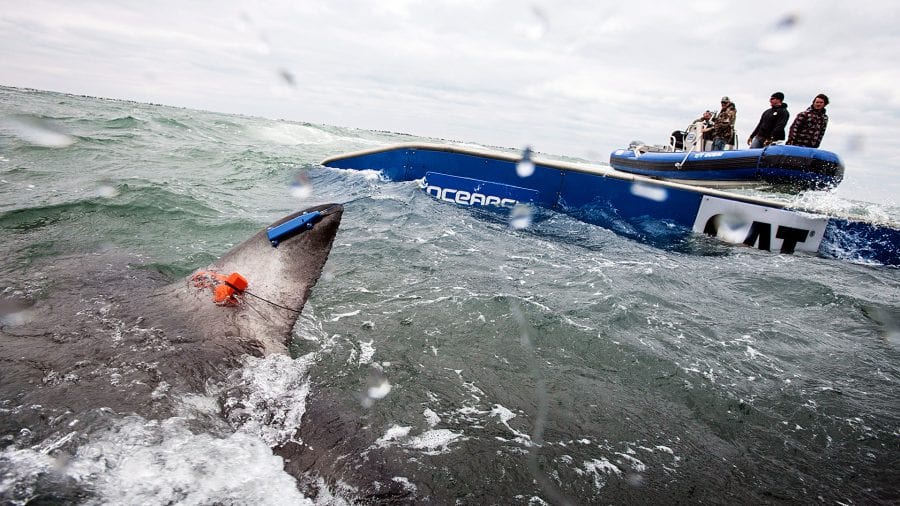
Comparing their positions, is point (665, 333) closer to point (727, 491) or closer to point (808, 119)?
point (727, 491)

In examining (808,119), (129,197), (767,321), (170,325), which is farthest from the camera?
(808,119)

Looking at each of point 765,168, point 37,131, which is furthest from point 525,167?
point 37,131

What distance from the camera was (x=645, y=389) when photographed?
2.99 m

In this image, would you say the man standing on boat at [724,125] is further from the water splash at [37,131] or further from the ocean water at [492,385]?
the water splash at [37,131]

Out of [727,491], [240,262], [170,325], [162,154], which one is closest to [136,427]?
[170,325]

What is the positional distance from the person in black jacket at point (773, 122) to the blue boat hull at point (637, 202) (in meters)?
3.49

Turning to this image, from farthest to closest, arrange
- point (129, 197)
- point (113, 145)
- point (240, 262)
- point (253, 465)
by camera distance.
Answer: point (113, 145)
point (129, 197)
point (240, 262)
point (253, 465)

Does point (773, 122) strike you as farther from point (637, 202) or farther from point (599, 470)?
point (599, 470)

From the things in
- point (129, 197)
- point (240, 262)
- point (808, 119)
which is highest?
point (808, 119)

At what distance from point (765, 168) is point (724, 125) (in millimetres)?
2498

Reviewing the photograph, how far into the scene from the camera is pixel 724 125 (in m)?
11.0

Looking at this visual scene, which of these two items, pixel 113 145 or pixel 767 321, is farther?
pixel 113 145

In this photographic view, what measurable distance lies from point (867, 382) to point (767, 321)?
1.12 metres

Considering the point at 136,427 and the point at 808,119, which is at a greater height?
the point at 808,119
